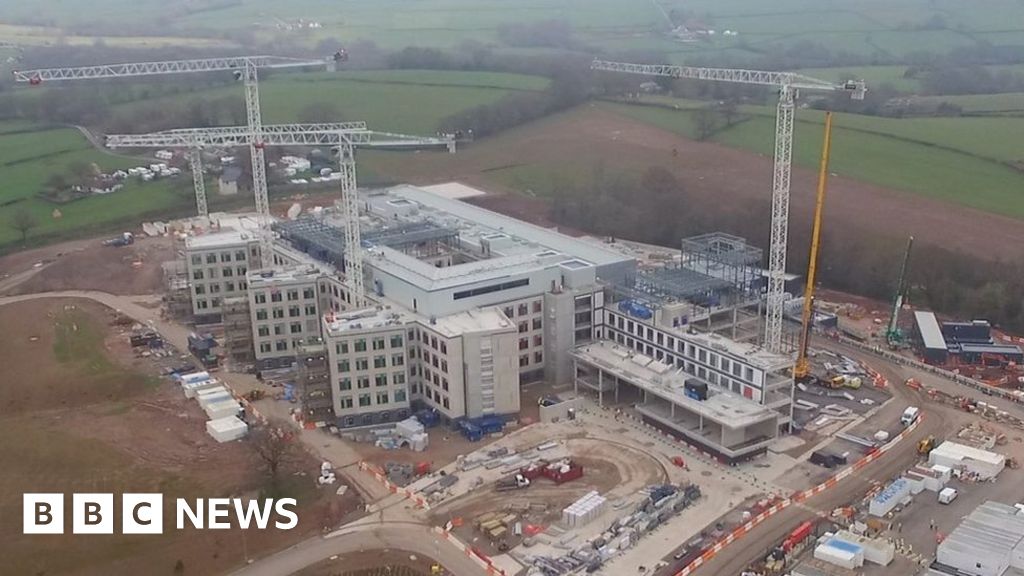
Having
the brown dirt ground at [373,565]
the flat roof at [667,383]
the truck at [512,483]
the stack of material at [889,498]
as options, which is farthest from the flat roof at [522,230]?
the brown dirt ground at [373,565]

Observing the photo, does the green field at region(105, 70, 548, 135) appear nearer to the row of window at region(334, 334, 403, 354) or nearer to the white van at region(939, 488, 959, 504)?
the row of window at region(334, 334, 403, 354)

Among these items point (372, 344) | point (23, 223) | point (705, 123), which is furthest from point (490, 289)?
point (705, 123)

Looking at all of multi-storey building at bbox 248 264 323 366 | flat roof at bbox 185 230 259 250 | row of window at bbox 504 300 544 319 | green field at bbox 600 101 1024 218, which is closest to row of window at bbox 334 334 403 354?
row of window at bbox 504 300 544 319

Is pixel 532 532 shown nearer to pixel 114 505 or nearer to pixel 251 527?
pixel 251 527

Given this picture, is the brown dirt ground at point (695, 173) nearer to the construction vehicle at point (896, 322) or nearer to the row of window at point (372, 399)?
the construction vehicle at point (896, 322)

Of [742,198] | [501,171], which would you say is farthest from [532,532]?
[501,171]

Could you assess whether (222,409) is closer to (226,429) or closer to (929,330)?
(226,429)
